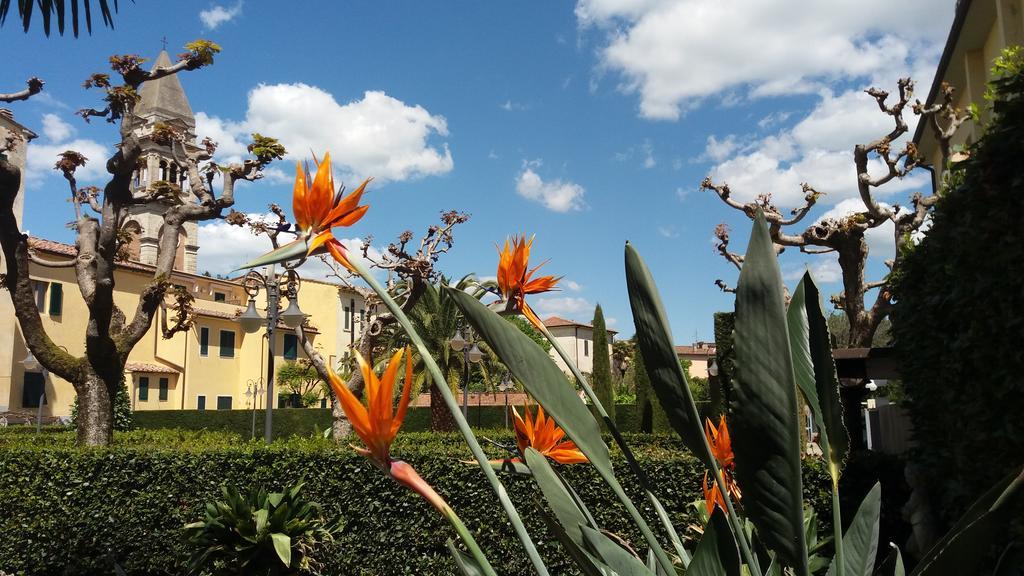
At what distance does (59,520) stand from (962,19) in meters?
12.7

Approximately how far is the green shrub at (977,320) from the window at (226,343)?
102ft

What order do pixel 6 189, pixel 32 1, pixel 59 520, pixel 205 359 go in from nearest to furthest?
1. pixel 32 1
2. pixel 59 520
3. pixel 6 189
4. pixel 205 359

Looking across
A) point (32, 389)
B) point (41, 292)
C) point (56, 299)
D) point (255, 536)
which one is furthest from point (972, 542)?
point (56, 299)

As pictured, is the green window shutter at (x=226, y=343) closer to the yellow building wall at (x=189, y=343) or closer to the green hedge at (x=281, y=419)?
the yellow building wall at (x=189, y=343)

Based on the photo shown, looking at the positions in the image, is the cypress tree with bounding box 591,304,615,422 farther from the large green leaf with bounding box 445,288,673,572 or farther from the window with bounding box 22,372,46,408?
→ the large green leaf with bounding box 445,288,673,572

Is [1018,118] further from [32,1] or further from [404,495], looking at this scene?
[32,1]

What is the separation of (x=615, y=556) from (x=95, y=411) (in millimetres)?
10120

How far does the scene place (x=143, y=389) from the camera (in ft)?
89.9

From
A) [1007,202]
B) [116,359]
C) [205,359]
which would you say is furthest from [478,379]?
[1007,202]

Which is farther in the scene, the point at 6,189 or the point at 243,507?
the point at 6,189

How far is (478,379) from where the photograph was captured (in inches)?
1324

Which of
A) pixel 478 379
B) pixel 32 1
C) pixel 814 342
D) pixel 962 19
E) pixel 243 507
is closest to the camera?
pixel 814 342

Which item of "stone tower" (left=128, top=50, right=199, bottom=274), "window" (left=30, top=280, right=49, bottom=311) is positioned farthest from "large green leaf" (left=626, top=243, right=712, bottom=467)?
"stone tower" (left=128, top=50, right=199, bottom=274)

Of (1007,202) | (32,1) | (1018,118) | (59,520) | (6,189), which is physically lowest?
(59,520)
